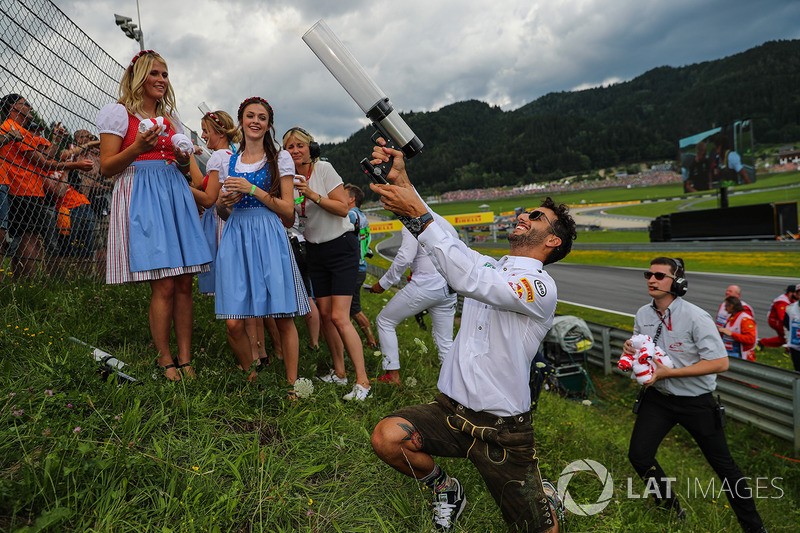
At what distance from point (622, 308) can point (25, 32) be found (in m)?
17.9

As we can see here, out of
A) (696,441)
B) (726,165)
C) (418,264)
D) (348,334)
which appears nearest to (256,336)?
(348,334)

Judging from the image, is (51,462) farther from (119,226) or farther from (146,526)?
(119,226)

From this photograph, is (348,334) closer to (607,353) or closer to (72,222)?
(72,222)

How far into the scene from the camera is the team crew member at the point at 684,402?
400 centimetres

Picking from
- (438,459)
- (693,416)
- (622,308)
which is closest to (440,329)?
(438,459)

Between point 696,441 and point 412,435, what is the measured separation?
3056 millimetres

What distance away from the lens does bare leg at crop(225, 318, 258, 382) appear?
3.65 m

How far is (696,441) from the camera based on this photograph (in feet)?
13.6

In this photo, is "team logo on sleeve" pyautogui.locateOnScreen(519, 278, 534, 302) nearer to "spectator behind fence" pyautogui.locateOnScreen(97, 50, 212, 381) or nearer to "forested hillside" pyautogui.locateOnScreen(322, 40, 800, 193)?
"spectator behind fence" pyautogui.locateOnScreen(97, 50, 212, 381)

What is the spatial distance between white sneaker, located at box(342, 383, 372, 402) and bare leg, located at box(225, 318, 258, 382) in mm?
800

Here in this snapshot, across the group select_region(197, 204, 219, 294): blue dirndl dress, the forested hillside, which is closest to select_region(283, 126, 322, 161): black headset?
select_region(197, 204, 219, 294): blue dirndl dress

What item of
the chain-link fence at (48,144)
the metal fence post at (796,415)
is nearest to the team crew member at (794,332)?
the metal fence post at (796,415)

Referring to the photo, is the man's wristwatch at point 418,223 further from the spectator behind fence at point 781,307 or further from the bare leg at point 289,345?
the spectator behind fence at point 781,307

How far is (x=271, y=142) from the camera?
389cm
